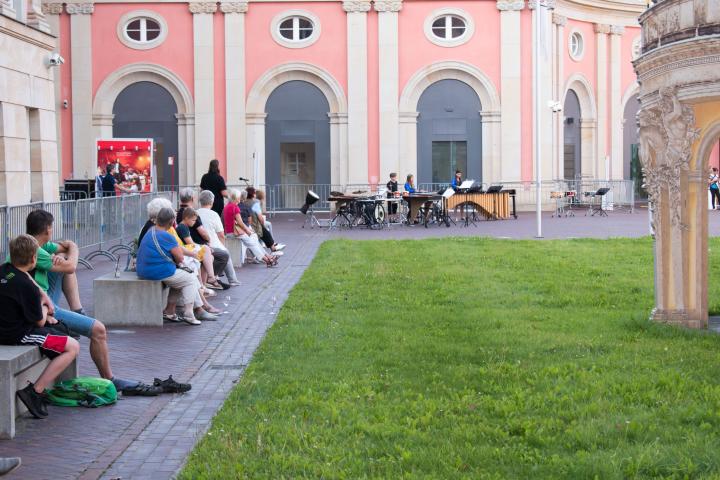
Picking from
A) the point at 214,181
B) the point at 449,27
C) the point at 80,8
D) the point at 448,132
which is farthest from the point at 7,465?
the point at 449,27

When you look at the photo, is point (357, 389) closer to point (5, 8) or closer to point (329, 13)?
point (5, 8)

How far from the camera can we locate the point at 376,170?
42.5 metres

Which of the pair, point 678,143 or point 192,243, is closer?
point 678,143

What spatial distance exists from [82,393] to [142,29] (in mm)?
35337

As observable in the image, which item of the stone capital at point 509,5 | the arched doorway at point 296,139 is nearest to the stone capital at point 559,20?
the stone capital at point 509,5

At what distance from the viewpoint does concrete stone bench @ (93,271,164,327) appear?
43.6 ft

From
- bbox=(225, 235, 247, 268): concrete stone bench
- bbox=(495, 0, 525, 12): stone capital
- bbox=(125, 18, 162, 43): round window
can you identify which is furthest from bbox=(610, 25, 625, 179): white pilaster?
bbox=(225, 235, 247, 268): concrete stone bench

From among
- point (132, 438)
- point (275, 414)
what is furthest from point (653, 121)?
point (132, 438)

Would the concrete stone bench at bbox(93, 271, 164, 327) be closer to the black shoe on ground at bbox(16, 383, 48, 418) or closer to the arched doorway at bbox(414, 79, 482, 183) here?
the black shoe on ground at bbox(16, 383, 48, 418)

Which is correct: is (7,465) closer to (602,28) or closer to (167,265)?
(167,265)

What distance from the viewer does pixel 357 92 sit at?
42.4 metres

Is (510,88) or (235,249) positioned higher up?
(510,88)

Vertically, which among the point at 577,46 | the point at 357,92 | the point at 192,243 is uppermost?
the point at 577,46

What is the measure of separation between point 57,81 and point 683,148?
34197mm
